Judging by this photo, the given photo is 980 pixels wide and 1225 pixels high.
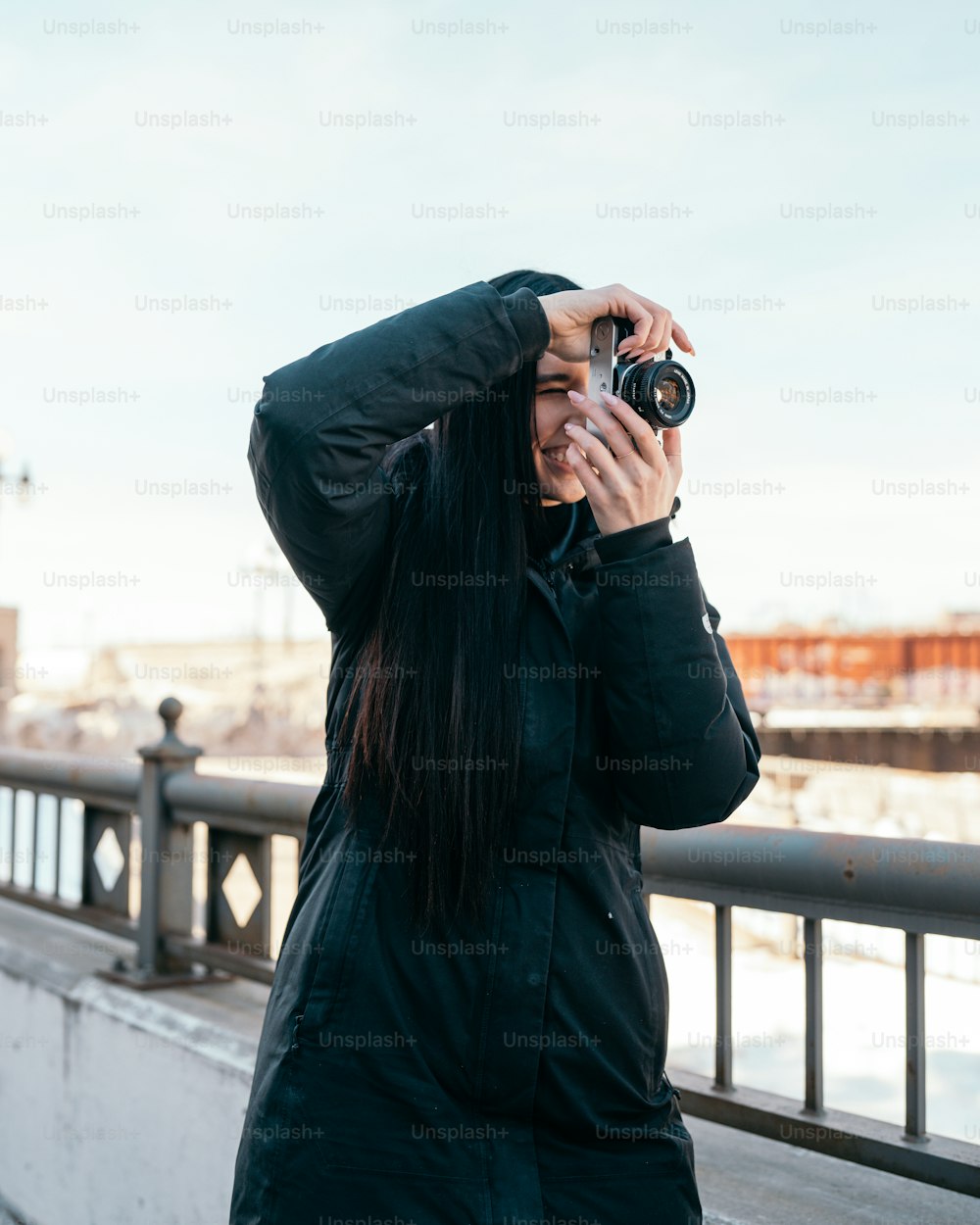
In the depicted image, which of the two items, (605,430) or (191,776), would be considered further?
(191,776)

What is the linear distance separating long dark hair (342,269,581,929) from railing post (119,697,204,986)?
264cm

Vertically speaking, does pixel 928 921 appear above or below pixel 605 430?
below

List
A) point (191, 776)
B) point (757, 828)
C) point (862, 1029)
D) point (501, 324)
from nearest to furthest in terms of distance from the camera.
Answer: point (501, 324) < point (757, 828) < point (191, 776) < point (862, 1029)

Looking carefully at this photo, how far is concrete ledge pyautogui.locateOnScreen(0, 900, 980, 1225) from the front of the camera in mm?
2197

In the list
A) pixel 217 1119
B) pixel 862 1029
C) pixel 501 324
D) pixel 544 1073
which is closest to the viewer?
pixel 544 1073

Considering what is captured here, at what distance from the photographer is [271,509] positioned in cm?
138

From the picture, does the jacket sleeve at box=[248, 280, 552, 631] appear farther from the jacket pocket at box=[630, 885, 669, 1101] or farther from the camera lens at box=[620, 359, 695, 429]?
the jacket pocket at box=[630, 885, 669, 1101]

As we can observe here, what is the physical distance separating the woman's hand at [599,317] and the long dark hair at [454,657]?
6 cm

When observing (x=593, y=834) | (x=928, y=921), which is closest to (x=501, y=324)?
(x=593, y=834)

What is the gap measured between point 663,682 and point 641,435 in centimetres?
30

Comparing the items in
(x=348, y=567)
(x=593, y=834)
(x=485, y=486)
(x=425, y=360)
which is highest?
(x=425, y=360)

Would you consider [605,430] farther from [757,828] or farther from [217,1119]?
[217,1119]

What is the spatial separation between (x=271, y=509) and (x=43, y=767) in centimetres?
374

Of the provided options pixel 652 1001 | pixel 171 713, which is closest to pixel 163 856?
pixel 171 713
